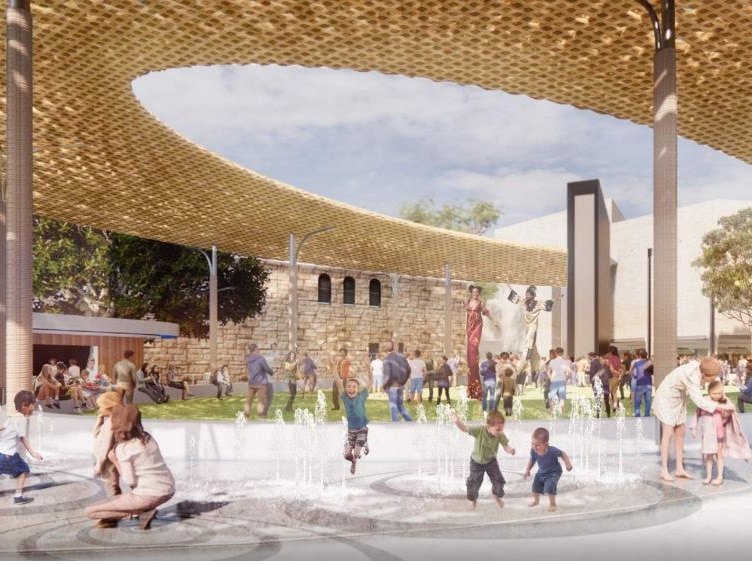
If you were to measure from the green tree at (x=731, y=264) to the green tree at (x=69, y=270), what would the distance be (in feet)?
98.3

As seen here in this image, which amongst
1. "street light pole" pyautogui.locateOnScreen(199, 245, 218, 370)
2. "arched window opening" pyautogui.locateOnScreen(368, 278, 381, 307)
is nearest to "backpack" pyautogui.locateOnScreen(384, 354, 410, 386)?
"street light pole" pyautogui.locateOnScreen(199, 245, 218, 370)

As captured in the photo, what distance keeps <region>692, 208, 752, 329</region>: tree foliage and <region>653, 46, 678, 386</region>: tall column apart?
33544 mm

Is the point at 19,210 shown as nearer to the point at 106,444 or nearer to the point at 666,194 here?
the point at 106,444

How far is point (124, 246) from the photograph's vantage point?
108 feet

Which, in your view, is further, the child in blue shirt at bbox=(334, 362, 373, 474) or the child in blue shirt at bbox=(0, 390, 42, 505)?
the child in blue shirt at bbox=(334, 362, 373, 474)

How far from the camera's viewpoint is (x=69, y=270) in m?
32.2

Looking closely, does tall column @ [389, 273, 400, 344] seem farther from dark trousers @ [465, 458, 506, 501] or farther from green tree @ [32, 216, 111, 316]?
dark trousers @ [465, 458, 506, 501]

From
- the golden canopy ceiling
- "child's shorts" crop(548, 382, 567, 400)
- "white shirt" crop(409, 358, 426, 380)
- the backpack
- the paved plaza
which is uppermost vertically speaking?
the golden canopy ceiling

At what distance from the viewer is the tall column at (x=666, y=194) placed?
11.2 metres

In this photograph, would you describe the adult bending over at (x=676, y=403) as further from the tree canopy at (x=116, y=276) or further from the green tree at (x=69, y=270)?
the green tree at (x=69, y=270)

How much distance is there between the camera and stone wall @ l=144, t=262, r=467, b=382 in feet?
120

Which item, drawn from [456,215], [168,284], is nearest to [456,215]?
[456,215]

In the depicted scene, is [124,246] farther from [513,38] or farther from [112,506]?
[112,506]

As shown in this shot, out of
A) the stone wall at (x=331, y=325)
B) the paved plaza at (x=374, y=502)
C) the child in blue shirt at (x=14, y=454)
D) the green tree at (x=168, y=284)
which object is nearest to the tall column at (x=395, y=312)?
the stone wall at (x=331, y=325)
